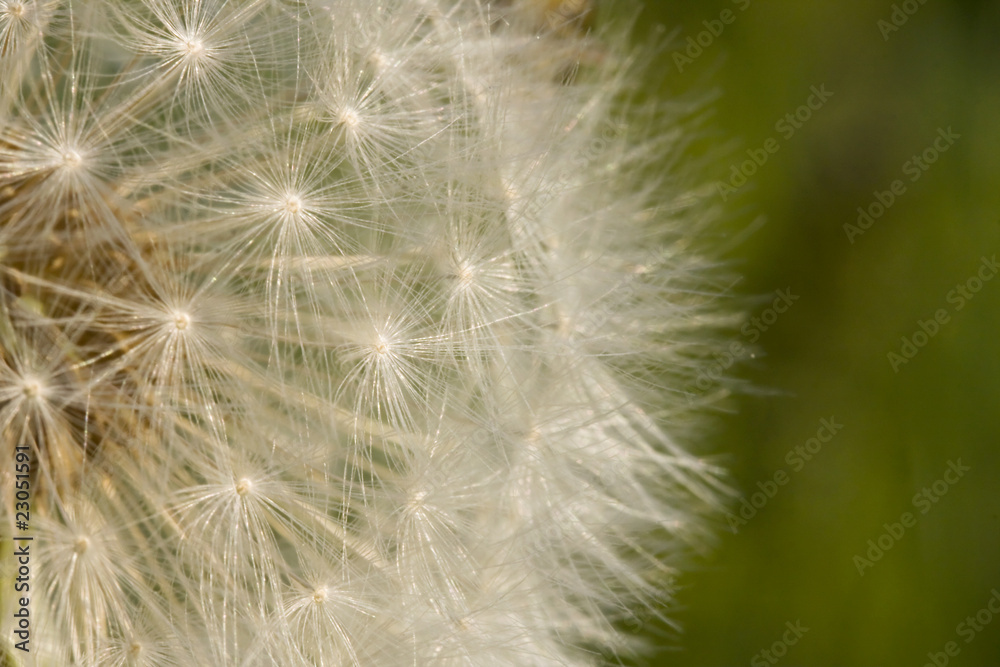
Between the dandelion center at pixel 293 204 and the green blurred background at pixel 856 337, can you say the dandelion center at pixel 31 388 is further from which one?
the green blurred background at pixel 856 337

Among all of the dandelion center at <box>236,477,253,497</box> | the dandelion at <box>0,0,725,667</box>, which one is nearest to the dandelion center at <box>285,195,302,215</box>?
the dandelion at <box>0,0,725,667</box>

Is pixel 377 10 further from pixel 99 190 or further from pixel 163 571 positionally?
pixel 163 571

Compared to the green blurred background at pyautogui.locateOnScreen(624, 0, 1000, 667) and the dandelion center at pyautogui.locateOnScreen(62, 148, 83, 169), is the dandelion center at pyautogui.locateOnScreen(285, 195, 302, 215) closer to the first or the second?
the dandelion center at pyautogui.locateOnScreen(62, 148, 83, 169)

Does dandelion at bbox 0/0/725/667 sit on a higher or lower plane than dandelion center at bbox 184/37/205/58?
lower

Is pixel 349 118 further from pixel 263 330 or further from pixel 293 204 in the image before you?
pixel 263 330

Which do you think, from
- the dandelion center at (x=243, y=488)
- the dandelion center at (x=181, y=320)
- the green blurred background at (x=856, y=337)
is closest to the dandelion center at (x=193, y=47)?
the dandelion center at (x=181, y=320)

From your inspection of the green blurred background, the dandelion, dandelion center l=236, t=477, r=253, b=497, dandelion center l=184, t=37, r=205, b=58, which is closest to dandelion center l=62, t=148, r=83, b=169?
the dandelion

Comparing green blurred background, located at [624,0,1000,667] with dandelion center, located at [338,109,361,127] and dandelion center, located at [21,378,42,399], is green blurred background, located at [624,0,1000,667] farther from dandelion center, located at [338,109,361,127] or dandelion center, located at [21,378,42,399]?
dandelion center, located at [21,378,42,399]

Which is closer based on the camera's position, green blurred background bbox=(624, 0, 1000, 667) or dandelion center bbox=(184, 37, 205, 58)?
dandelion center bbox=(184, 37, 205, 58)
